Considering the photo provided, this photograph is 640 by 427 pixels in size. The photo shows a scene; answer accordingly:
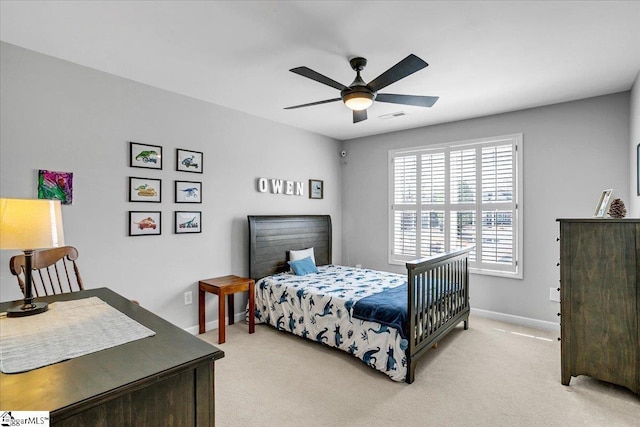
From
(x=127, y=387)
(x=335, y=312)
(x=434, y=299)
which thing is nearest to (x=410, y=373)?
(x=434, y=299)

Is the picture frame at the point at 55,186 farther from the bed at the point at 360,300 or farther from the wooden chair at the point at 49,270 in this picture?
the bed at the point at 360,300

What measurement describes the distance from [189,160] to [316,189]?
2069 millimetres

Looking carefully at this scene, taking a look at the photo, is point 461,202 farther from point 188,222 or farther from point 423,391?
point 188,222

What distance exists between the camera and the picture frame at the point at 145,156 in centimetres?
305

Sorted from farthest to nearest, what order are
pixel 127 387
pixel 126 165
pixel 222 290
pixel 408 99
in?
pixel 222 290 < pixel 126 165 < pixel 408 99 < pixel 127 387

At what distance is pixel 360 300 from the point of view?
2934 mm

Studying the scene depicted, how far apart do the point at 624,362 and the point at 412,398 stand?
1.55 metres

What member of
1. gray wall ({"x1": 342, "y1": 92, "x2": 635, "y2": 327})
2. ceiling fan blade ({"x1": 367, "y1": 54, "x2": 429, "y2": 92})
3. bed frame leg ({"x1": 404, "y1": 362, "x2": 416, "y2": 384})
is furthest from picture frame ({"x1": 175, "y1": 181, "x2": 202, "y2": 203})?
gray wall ({"x1": 342, "y1": 92, "x2": 635, "y2": 327})

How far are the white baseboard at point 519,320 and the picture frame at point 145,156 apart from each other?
4138 mm

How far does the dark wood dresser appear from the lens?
2.31 meters

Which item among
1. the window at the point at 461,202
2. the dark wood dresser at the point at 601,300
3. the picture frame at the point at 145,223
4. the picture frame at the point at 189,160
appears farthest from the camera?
the window at the point at 461,202

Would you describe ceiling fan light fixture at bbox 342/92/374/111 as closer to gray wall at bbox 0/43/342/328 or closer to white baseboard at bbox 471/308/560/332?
gray wall at bbox 0/43/342/328

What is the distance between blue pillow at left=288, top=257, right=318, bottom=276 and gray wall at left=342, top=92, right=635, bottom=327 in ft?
6.93

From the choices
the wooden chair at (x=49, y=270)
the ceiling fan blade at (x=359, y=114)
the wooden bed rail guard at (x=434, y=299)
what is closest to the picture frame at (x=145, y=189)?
the wooden chair at (x=49, y=270)
